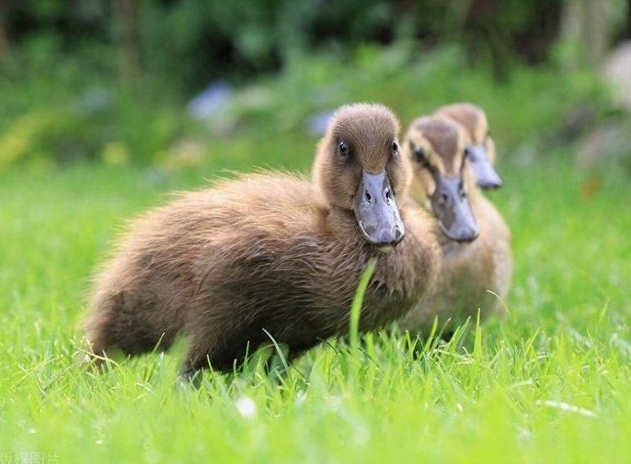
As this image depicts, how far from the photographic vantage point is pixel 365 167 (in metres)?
3.96

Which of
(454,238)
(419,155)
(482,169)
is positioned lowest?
(454,238)

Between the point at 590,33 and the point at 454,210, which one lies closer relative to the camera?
the point at 454,210

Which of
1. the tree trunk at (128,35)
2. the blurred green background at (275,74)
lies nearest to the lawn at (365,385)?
the blurred green background at (275,74)

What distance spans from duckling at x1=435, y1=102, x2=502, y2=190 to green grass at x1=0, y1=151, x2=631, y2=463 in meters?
0.55

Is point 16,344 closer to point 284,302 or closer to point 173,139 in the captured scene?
point 284,302

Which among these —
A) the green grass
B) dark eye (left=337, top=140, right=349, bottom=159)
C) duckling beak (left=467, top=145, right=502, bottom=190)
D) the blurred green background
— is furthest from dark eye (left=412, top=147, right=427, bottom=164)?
the blurred green background

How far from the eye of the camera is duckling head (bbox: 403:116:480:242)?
4941 mm

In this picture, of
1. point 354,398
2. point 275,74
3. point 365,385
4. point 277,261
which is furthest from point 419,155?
point 275,74

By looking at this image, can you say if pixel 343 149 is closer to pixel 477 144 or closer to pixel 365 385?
pixel 365 385

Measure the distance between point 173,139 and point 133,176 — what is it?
2.28 metres

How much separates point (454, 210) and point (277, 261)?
146 centimetres

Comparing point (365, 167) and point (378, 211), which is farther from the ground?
point (365, 167)

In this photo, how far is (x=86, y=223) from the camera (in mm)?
8094

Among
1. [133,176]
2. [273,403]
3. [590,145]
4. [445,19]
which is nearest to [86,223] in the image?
[133,176]
